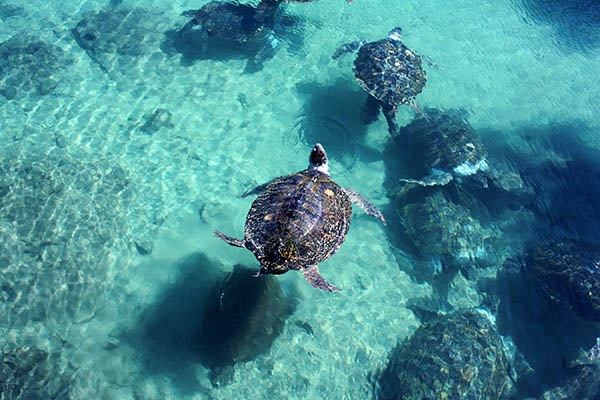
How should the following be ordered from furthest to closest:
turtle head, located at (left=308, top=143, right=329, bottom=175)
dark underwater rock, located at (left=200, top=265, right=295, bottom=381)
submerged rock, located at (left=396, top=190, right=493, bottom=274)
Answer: submerged rock, located at (left=396, top=190, right=493, bottom=274) → turtle head, located at (left=308, top=143, right=329, bottom=175) → dark underwater rock, located at (left=200, top=265, right=295, bottom=381)

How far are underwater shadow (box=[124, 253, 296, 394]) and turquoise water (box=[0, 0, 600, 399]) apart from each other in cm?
4

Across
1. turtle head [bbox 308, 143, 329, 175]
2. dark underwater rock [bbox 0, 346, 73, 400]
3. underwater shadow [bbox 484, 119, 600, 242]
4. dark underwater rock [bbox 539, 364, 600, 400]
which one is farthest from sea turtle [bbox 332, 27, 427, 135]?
dark underwater rock [bbox 0, 346, 73, 400]

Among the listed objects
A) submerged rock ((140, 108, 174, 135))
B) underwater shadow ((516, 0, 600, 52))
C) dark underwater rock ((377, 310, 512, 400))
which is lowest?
dark underwater rock ((377, 310, 512, 400))

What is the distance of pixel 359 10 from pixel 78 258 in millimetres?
11901

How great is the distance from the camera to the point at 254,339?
6137mm

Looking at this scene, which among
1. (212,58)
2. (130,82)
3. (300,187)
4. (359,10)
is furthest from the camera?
(359,10)

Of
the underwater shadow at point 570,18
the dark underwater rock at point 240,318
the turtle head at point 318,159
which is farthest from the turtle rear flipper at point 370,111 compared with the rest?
the underwater shadow at point 570,18

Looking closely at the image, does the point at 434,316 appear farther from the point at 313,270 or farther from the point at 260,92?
the point at 260,92

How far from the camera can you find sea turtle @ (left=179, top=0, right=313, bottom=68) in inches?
396

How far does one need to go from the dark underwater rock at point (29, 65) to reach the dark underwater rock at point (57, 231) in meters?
2.77

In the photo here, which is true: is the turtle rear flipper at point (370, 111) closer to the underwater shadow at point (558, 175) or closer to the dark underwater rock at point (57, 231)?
the underwater shadow at point (558, 175)

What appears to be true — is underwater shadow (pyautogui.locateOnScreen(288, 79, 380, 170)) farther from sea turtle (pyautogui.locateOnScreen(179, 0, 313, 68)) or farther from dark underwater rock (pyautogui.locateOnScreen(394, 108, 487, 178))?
sea turtle (pyautogui.locateOnScreen(179, 0, 313, 68))

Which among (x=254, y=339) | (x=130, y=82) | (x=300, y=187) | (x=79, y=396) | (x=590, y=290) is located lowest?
(x=79, y=396)

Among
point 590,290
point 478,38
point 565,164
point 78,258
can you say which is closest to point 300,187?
point 78,258
